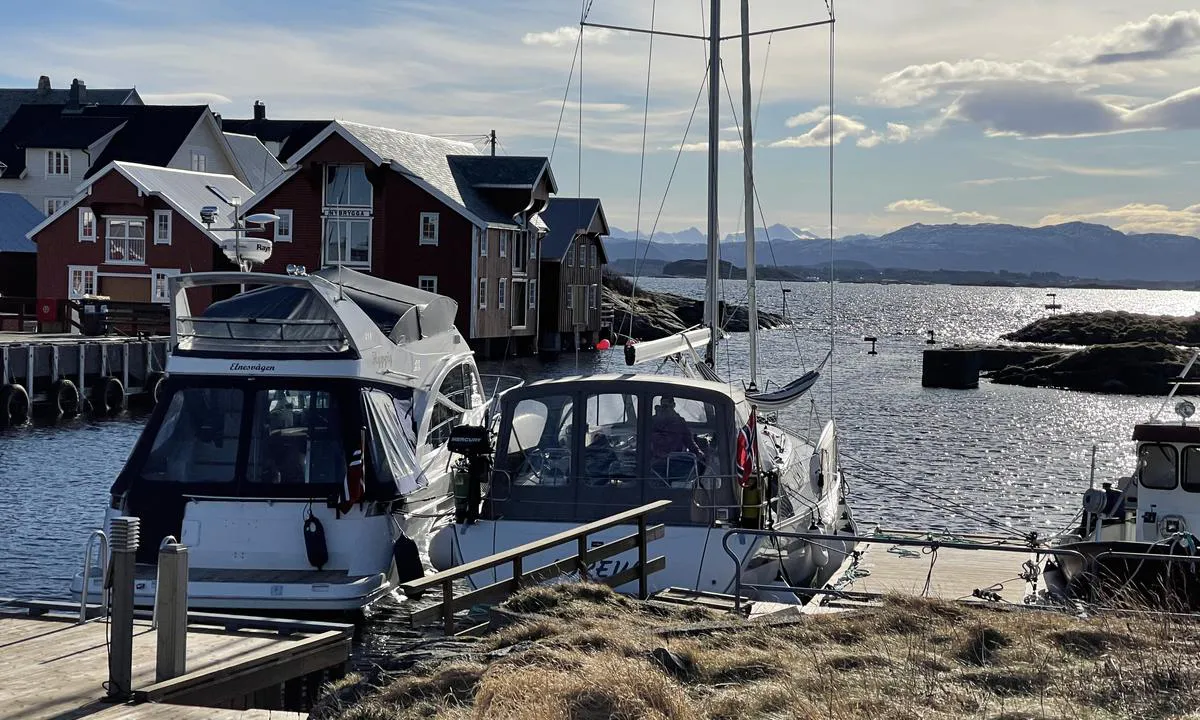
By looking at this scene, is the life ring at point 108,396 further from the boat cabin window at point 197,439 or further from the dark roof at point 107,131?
the dark roof at point 107,131

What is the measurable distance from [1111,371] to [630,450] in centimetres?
6718

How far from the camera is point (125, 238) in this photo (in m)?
68.0

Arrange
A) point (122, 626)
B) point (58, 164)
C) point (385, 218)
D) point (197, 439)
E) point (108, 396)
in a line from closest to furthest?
point (122, 626) → point (197, 439) → point (108, 396) → point (385, 218) → point (58, 164)

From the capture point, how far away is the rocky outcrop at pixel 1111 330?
331 feet

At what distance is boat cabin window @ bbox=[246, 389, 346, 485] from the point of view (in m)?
16.3

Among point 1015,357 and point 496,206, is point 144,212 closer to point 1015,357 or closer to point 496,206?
point 496,206

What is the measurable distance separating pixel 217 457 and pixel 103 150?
241ft

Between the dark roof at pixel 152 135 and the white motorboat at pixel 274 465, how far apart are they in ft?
223

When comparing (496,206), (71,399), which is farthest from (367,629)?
(496,206)

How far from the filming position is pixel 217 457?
1641 centimetres

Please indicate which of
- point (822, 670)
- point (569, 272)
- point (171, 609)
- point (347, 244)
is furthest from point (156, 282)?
point (822, 670)

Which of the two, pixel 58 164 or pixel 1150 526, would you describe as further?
pixel 58 164

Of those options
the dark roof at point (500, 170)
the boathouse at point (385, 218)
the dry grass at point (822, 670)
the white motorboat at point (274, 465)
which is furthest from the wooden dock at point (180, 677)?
the dark roof at point (500, 170)

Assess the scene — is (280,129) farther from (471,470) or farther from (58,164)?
(471,470)
